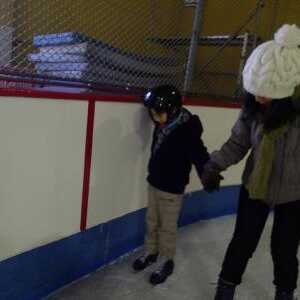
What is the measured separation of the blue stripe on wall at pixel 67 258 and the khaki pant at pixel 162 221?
0.62 feet

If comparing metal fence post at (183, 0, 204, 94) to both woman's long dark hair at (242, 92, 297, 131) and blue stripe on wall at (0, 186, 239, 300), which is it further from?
woman's long dark hair at (242, 92, 297, 131)

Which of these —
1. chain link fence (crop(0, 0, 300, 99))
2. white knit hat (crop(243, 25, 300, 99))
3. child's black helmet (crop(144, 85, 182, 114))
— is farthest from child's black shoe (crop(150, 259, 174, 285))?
white knit hat (crop(243, 25, 300, 99))

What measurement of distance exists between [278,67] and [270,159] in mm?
338

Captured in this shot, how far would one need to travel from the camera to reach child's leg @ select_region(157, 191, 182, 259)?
2047mm

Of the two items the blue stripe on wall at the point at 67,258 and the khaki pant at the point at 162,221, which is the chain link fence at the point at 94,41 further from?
the blue stripe on wall at the point at 67,258

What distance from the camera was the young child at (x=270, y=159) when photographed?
1.45 metres

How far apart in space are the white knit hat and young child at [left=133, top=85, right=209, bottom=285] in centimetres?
54

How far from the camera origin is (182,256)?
2402mm

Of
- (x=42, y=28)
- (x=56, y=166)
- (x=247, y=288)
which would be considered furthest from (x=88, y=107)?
(x=247, y=288)

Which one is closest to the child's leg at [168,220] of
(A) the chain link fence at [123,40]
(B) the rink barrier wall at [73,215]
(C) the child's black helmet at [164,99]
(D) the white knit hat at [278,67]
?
(B) the rink barrier wall at [73,215]

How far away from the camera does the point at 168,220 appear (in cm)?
206

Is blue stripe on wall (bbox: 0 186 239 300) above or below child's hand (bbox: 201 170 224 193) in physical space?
below

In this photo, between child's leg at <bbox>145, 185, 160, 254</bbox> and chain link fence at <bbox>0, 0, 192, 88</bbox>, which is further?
child's leg at <bbox>145, 185, 160, 254</bbox>

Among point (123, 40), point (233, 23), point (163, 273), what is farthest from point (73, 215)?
point (233, 23)
